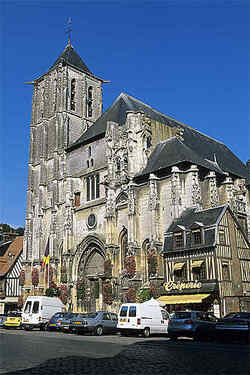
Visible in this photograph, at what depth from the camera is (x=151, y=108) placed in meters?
35.3

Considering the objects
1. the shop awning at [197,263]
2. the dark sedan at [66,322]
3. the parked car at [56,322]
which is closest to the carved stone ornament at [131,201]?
the shop awning at [197,263]

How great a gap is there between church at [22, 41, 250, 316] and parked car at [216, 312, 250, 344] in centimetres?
536

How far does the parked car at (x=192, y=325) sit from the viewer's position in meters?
14.3

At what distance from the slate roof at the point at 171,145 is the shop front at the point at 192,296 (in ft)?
26.8

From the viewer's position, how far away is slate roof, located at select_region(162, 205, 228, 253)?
2091cm

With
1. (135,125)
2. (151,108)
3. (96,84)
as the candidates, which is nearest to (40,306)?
(135,125)

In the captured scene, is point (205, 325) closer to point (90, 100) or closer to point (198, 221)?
point (198, 221)

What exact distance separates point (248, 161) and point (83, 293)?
66.8 feet

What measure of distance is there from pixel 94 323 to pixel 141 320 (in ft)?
7.79

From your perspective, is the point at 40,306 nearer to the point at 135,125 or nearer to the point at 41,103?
the point at 135,125

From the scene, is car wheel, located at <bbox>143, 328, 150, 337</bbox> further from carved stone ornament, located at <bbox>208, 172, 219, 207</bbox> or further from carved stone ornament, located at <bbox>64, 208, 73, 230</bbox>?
carved stone ornament, located at <bbox>64, 208, 73, 230</bbox>

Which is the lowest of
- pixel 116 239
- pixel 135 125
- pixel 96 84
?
pixel 116 239

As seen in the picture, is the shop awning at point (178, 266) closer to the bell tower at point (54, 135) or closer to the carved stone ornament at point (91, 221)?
the carved stone ornament at point (91, 221)

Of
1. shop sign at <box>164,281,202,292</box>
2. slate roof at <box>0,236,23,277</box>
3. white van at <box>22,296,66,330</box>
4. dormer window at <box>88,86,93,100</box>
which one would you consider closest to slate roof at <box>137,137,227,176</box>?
shop sign at <box>164,281,202,292</box>
